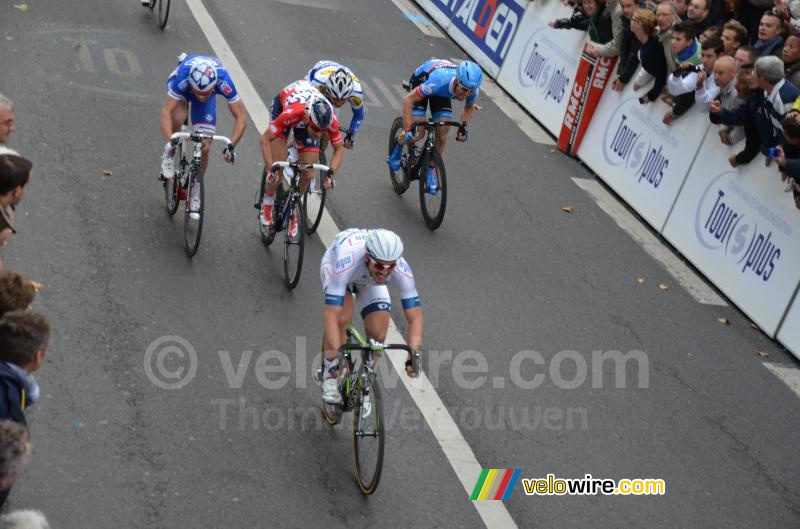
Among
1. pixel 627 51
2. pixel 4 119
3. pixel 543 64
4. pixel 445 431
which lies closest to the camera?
pixel 4 119

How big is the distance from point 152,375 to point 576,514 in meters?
3.29

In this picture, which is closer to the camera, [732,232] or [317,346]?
[317,346]

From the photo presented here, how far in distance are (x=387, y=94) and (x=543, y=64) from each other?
246 centimetres

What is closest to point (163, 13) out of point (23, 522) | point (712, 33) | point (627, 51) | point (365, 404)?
point (627, 51)

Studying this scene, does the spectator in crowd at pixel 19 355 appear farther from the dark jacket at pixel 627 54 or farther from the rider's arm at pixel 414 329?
the dark jacket at pixel 627 54

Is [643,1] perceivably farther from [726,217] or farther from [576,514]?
[576,514]

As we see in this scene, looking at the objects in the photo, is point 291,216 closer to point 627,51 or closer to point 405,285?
point 405,285

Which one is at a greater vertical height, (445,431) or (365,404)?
(365,404)

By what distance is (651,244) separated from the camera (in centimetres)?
1283

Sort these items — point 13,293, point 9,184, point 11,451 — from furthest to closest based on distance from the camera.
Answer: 1. point 9,184
2. point 13,293
3. point 11,451

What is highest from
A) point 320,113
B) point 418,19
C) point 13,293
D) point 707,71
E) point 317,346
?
point 707,71

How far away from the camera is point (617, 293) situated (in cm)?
1139

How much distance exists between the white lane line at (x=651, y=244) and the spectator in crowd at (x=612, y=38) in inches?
68.1

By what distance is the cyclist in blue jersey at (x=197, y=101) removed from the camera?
995 cm
